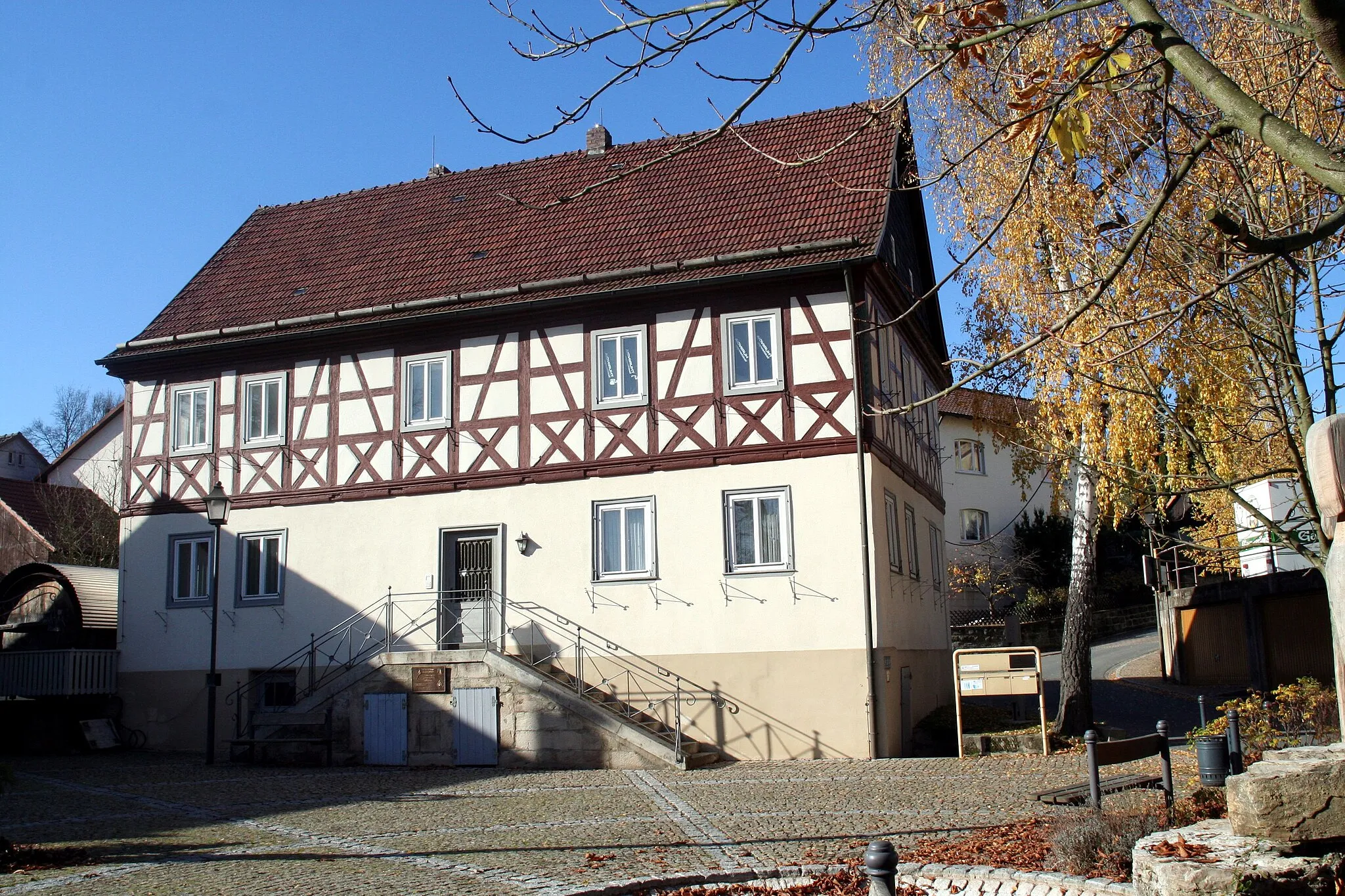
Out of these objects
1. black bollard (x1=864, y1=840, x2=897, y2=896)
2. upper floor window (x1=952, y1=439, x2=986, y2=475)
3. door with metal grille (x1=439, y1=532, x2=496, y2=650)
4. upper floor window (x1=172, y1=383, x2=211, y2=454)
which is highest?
upper floor window (x1=952, y1=439, x2=986, y2=475)

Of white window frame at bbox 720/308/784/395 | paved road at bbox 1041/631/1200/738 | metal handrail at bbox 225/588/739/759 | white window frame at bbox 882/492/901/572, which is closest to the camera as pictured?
metal handrail at bbox 225/588/739/759

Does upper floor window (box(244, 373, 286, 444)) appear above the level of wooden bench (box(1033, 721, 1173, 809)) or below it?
above

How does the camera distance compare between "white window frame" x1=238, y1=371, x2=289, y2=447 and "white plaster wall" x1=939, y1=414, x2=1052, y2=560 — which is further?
"white plaster wall" x1=939, y1=414, x2=1052, y2=560

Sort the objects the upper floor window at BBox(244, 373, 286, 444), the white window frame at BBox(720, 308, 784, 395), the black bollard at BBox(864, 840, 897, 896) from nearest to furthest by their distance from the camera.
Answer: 1. the black bollard at BBox(864, 840, 897, 896)
2. the white window frame at BBox(720, 308, 784, 395)
3. the upper floor window at BBox(244, 373, 286, 444)

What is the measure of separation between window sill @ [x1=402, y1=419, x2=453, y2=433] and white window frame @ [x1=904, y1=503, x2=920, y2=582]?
7.99 meters

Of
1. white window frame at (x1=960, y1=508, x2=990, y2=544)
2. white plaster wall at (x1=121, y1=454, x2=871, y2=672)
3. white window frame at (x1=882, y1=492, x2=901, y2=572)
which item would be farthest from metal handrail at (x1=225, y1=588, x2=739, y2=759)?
white window frame at (x1=960, y1=508, x2=990, y2=544)

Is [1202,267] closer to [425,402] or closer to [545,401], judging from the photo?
[545,401]

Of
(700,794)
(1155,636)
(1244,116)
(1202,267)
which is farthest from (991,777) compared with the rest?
(1155,636)

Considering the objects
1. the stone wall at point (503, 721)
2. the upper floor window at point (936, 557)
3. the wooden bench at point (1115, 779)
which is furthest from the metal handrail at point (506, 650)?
the upper floor window at point (936, 557)

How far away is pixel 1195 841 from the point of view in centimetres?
653

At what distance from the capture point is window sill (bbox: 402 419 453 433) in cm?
2105

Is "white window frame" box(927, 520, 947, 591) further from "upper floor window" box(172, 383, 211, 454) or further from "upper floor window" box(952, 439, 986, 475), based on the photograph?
"upper floor window" box(952, 439, 986, 475)

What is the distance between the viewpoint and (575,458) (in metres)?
20.0

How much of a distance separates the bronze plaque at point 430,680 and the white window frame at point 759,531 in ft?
15.0
